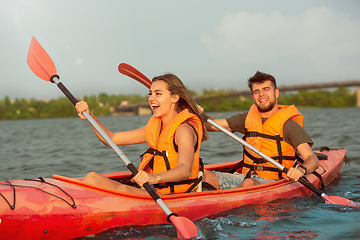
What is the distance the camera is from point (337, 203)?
346 cm

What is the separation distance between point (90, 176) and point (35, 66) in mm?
1660

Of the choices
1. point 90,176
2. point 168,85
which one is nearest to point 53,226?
point 90,176

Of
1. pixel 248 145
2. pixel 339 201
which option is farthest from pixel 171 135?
pixel 339 201

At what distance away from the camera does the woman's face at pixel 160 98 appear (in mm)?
2830

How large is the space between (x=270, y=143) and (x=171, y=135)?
4.53 ft

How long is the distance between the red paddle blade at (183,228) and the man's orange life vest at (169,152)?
41cm

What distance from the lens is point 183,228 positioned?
8.21 feet

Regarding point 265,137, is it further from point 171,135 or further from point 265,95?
point 171,135

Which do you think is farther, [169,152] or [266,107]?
[266,107]

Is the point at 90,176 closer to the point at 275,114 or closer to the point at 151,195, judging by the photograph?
the point at 151,195

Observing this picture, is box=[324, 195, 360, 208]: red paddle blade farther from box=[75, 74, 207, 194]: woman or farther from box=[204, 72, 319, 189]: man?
box=[75, 74, 207, 194]: woman

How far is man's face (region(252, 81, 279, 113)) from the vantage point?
3576 mm

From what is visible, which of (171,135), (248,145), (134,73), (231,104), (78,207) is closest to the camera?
(78,207)

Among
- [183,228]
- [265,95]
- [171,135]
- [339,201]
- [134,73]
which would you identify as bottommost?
[339,201]
